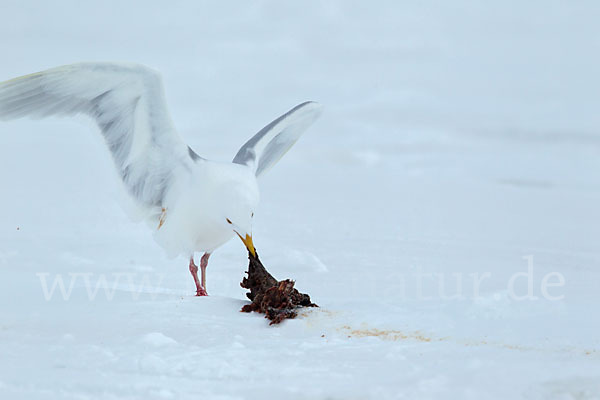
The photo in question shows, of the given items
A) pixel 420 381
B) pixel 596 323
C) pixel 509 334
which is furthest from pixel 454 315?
pixel 420 381

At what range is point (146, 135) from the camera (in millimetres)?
4070

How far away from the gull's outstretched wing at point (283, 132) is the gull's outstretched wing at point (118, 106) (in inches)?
33.1

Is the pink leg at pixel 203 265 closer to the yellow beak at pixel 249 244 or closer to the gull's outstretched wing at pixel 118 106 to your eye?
the gull's outstretched wing at pixel 118 106

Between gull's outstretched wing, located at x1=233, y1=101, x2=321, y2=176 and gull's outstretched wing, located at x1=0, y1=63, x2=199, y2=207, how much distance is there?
0.84 meters

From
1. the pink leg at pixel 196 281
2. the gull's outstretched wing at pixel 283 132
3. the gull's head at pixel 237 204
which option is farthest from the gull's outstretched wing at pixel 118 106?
the gull's outstretched wing at pixel 283 132

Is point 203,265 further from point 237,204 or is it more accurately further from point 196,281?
point 237,204

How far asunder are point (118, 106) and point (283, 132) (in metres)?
1.70

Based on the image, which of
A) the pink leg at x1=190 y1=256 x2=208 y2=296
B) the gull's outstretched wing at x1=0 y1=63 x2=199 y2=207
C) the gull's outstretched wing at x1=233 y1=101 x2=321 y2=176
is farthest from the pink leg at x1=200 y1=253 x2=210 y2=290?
the gull's outstretched wing at x1=233 y1=101 x2=321 y2=176

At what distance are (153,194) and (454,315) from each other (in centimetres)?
214

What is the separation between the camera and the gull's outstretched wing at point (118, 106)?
12.7 feet

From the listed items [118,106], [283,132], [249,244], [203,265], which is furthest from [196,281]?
[283,132]

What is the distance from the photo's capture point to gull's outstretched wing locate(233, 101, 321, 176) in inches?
194

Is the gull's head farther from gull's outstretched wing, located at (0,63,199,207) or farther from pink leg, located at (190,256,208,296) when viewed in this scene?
pink leg, located at (190,256,208,296)

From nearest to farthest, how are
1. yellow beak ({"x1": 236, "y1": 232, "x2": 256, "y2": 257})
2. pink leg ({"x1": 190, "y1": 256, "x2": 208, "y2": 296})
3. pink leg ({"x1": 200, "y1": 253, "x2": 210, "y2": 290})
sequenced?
1. yellow beak ({"x1": 236, "y1": 232, "x2": 256, "y2": 257})
2. pink leg ({"x1": 190, "y1": 256, "x2": 208, "y2": 296})
3. pink leg ({"x1": 200, "y1": 253, "x2": 210, "y2": 290})
